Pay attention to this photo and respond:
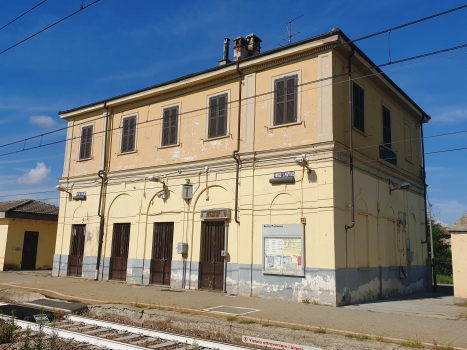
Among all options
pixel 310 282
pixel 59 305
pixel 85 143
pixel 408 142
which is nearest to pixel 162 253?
pixel 59 305

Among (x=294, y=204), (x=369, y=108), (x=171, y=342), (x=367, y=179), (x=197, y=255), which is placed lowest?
(x=171, y=342)

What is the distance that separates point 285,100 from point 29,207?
56.7 feet

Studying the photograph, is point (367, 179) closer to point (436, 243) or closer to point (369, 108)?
point (369, 108)

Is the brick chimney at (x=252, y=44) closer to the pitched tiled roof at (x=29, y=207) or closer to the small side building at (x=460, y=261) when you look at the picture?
the small side building at (x=460, y=261)

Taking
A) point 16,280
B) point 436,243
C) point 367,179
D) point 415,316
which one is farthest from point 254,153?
point 436,243

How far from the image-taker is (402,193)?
17547 millimetres

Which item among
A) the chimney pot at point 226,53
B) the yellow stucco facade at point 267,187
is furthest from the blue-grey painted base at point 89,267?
the chimney pot at point 226,53

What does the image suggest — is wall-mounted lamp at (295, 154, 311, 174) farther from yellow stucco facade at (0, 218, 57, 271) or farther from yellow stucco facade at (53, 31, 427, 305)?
yellow stucco facade at (0, 218, 57, 271)

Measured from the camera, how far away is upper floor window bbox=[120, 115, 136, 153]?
18719 millimetres

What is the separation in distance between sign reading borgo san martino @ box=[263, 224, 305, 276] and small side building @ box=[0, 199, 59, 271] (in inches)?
606

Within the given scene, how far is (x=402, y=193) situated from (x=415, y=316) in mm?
7991

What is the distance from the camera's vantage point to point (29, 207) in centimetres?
2419

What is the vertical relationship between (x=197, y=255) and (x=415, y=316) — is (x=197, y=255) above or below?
above

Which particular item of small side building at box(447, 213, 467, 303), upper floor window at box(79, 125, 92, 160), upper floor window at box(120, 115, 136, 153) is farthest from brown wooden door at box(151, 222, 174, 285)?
small side building at box(447, 213, 467, 303)
